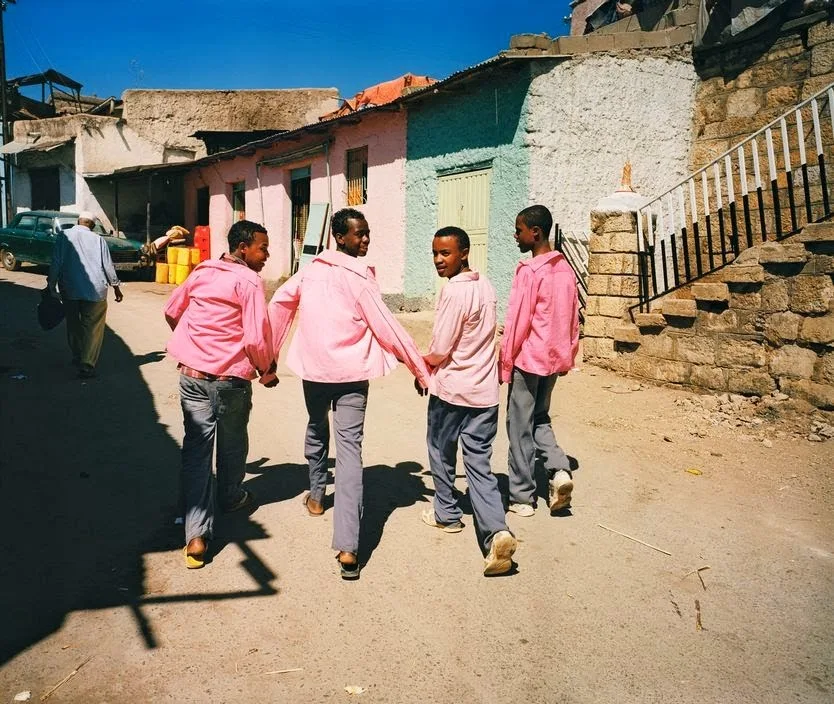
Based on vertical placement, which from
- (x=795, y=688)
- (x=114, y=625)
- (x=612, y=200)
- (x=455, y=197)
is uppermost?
(x=455, y=197)

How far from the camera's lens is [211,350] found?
333 cm

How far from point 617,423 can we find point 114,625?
15.7 feet

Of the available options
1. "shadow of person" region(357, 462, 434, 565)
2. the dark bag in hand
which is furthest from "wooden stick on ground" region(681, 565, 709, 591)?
the dark bag in hand

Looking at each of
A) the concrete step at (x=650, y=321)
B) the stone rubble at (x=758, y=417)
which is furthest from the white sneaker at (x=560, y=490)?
the concrete step at (x=650, y=321)

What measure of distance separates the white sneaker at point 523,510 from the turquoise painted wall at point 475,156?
6.32m

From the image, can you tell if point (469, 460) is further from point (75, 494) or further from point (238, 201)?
point (238, 201)

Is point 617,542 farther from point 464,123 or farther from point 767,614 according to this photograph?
point 464,123

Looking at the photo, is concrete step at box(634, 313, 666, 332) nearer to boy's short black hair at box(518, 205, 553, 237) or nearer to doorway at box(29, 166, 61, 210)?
boy's short black hair at box(518, 205, 553, 237)

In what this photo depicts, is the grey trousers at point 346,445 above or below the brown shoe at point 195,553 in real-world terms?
above

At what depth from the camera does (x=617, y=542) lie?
370 centimetres

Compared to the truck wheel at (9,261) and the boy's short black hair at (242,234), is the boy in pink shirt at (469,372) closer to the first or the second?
the boy's short black hair at (242,234)

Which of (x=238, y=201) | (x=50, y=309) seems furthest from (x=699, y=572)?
(x=238, y=201)

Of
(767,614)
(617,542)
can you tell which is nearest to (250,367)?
(617,542)

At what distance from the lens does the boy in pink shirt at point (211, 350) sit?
3295 mm
